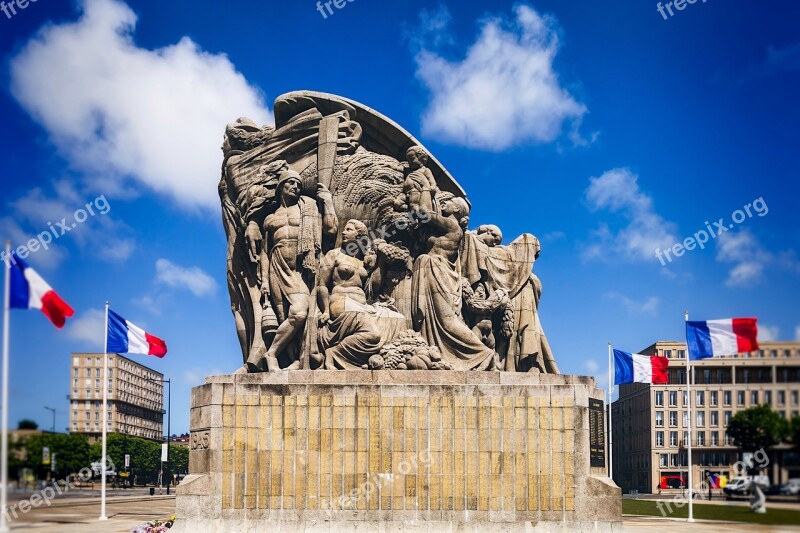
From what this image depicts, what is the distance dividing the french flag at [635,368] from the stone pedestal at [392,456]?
7.66m

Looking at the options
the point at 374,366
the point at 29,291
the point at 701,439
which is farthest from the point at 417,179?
the point at 701,439

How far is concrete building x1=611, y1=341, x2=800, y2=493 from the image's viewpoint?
13545mm

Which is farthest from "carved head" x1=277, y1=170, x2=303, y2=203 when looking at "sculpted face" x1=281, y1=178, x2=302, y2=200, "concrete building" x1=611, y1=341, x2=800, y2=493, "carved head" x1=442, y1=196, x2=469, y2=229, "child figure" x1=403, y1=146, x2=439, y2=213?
"concrete building" x1=611, y1=341, x2=800, y2=493

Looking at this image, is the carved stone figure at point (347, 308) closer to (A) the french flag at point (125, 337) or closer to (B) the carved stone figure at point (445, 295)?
(B) the carved stone figure at point (445, 295)

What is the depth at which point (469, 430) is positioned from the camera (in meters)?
23.5

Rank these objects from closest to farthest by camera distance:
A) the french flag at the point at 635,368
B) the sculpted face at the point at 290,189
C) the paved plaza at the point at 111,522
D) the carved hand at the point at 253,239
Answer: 1. the paved plaza at the point at 111,522
2. the sculpted face at the point at 290,189
3. the carved hand at the point at 253,239
4. the french flag at the point at 635,368

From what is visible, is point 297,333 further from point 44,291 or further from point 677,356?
point 677,356

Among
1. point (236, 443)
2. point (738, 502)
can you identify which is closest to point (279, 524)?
point (236, 443)

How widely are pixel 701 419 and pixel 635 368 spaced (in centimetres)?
317

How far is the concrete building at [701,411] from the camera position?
533 inches

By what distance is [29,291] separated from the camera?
18.4 metres

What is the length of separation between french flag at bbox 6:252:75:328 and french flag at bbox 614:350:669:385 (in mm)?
18635

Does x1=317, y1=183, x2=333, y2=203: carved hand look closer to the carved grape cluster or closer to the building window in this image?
the carved grape cluster

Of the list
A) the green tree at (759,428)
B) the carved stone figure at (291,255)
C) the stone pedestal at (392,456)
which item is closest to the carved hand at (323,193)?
the carved stone figure at (291,255)
